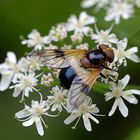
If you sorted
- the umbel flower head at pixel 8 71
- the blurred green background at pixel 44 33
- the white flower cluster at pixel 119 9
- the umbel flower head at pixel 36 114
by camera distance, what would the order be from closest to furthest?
the umbel flower head at pixel 36 114 → the umbel flower head at pixel 8 71 → the blurred green background at pixel 44 33 → the white flower cluster at pixel 119 9

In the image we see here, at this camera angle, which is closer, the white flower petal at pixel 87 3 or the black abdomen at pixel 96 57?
the black abdomen at pixel 96 57

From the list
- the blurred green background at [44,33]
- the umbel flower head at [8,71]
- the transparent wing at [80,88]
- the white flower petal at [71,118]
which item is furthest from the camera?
the blurred green background at [44,33]

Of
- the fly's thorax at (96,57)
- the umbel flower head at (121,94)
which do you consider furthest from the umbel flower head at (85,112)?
the fly's thorax at (96,57)

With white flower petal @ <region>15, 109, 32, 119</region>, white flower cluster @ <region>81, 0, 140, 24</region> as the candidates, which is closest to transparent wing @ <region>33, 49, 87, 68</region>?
white flower petal @ <region>15, 109, 32, 119</region>

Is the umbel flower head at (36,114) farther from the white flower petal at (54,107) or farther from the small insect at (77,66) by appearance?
the small insect at (77,66)

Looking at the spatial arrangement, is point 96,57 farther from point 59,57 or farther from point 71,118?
point 71,118

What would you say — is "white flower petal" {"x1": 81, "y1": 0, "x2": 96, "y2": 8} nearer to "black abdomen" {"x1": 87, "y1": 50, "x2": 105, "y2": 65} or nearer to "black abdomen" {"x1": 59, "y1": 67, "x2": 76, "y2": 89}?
"black abdomen" {"x1": 87, "y1": 50, "x2": 105, "y2": 65}

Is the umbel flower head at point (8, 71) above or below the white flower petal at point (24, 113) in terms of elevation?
A: above

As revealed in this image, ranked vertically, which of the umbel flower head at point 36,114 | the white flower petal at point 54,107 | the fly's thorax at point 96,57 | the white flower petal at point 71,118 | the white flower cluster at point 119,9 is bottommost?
the white flower petal at point 71,118
